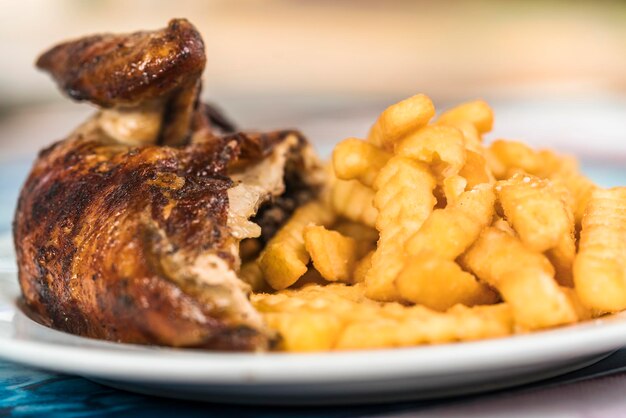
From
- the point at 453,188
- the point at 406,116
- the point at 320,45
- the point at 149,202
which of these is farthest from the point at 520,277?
the point at 320,45

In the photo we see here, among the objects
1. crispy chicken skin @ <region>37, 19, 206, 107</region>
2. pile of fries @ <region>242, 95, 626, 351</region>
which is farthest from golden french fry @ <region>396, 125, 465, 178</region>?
crispy chicken skin @ <region>37, 19, 206, 107</region>

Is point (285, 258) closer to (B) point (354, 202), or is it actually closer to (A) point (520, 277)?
(B) point (354, 202)

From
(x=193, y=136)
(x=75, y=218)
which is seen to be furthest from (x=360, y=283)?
(x=193, y=136)

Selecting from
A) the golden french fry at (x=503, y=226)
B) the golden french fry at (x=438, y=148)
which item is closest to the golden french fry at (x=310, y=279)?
the golden french fry at (x=438, y=148)

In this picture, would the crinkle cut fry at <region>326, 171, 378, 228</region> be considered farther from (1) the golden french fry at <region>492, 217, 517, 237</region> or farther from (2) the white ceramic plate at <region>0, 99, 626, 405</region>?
(2) the white ceramic plate at <region>0, 99, 626, 405</region>

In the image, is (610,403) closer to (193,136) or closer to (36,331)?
(36,331)

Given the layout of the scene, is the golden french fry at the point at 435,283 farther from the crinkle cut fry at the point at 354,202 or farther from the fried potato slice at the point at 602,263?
the crinkle cut fry at the point at 354,202
